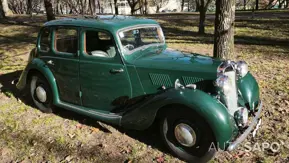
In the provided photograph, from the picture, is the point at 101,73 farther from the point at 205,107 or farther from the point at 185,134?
the point at 205,107

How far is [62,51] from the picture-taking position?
454 centimetres

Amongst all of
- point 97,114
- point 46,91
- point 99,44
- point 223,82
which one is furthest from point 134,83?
point 46,91

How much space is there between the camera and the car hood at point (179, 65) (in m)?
3.46

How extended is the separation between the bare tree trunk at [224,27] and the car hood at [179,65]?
1734 millimetres

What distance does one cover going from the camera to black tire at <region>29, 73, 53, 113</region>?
4.94m

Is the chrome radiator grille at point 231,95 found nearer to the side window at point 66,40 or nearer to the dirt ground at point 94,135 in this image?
the dirt ground at point 94,135

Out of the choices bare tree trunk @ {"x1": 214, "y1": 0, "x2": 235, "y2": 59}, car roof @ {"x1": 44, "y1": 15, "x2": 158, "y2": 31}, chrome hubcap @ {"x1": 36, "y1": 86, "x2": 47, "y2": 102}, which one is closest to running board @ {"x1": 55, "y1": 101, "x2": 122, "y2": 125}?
chrome hubcap @ {"x1": 36, "y1": 86, "x2": 47, "y2": 102}

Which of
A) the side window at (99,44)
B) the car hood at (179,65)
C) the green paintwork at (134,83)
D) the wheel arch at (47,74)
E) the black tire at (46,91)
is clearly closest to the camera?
the green paintwork at (134,83)

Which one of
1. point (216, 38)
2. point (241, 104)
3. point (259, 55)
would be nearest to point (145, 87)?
point (241, 104)

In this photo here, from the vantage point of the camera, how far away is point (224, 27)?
5.44 metres

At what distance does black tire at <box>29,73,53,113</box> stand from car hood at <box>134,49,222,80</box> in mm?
1993

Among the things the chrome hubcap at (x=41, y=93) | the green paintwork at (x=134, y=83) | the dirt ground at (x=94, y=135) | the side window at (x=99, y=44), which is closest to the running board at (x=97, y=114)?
the green paintwork at (x=134, y=83)

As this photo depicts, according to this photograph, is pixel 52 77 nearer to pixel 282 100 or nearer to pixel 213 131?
pixel 213 131

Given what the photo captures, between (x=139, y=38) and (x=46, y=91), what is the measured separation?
6.70 feet
